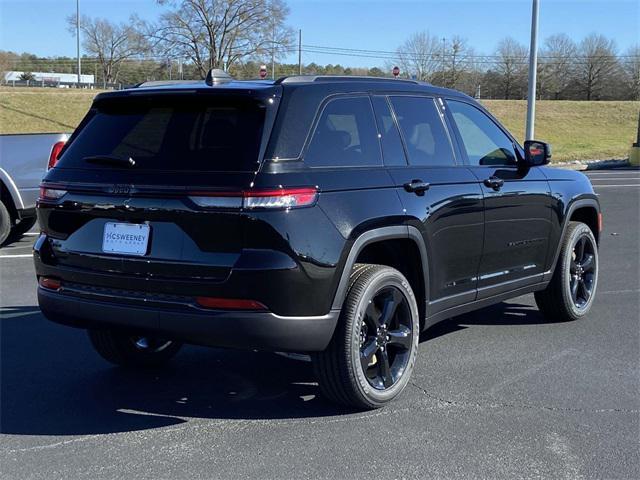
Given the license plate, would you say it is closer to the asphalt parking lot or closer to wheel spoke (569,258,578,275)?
the asphalt parking lot

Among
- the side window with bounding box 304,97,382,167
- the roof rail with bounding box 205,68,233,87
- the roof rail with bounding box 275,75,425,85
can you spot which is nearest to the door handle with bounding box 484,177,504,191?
the roof rail with bounding box 275,75,425,85

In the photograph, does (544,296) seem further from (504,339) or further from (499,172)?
(499,172)

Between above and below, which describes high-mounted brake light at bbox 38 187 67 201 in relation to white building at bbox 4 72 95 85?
below

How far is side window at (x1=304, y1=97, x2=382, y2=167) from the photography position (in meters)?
4.12

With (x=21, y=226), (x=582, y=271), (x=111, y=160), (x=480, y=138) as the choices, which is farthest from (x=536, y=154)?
(x=21, y=226)

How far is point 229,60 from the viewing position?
1907 inches

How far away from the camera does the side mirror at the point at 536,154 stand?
5.86 metres

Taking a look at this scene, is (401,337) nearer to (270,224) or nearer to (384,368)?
(384,368)

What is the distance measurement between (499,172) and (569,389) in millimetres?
1618

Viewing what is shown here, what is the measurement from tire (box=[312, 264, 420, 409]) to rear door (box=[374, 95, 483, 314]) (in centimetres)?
34

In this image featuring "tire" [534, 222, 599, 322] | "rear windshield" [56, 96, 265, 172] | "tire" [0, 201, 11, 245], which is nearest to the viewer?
"rear windshield" [56, 96, 265, 172]

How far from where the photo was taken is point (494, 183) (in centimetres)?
536

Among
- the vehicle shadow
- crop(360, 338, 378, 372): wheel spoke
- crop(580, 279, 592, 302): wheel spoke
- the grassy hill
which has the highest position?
the grassy hill

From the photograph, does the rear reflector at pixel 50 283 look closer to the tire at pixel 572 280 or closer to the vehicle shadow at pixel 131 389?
the vehicle shadow at pixel 131 389
